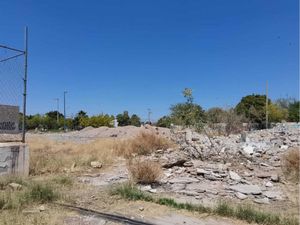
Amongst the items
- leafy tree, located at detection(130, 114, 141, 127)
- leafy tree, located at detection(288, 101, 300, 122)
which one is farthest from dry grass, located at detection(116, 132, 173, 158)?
leafy tree, located at detection(130, 114, 141, 127)

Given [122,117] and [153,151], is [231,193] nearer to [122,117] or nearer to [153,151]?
[153,151]

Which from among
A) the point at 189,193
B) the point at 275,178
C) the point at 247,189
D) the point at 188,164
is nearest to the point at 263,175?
the point at 275,178

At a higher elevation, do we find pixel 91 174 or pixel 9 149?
pixel 9 149

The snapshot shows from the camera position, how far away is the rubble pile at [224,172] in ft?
29.5

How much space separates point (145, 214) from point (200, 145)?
353 inches

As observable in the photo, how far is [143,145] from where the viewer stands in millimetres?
16609

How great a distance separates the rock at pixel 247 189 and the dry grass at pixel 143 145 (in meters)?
7.01

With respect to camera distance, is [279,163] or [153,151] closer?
[279,163]

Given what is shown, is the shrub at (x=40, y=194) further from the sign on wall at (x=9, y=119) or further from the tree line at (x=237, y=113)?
the tree line at (x=237, y=113)

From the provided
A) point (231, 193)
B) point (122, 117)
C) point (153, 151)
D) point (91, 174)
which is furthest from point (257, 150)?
point (122, 117)

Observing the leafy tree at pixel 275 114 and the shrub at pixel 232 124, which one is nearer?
the shrub at pixel 232 124

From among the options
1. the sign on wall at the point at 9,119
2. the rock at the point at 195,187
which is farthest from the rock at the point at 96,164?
the rock at the point at 195,187

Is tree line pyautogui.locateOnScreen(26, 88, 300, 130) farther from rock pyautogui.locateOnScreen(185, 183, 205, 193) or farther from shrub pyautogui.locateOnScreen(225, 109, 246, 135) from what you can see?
rock pyautogui.locateOnScreen(185, 183, 205, 193)

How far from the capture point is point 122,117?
90188mm
